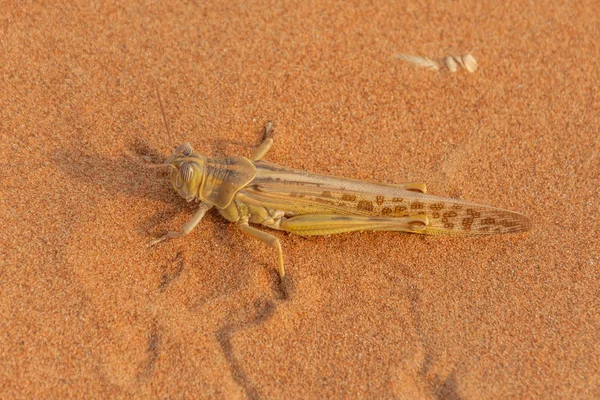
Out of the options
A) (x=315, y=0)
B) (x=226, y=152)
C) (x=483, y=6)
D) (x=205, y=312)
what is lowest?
(x=205, y=312)

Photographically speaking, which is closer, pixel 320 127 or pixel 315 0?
pixel 320 127

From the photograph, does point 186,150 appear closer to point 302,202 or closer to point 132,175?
point 132,175

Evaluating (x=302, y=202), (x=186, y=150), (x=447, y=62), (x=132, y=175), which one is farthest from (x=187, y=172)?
(x=447, y=62)

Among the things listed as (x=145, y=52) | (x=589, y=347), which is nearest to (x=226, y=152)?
(x=145, y=52)

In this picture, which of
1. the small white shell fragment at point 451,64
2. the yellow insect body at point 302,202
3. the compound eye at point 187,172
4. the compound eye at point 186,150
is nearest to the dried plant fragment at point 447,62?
the small white shell fragment at point 451,64

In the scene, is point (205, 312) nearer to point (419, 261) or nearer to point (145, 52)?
point (419, 261)

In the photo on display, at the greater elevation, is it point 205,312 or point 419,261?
point 419,261

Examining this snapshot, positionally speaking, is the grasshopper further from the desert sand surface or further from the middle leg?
the desert sand surface
